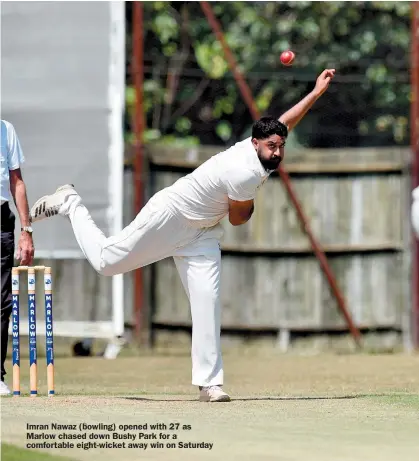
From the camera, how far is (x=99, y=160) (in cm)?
1264

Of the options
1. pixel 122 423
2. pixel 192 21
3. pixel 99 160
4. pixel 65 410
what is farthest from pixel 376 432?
pixel 192 21

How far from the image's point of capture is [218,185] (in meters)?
7.79

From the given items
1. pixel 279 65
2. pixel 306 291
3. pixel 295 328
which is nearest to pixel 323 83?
pixel 306 291

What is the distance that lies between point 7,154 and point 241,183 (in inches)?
61.3

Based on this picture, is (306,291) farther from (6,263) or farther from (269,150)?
(269,150)

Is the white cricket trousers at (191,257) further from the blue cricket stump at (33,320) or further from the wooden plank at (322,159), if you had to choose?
the wooden plank at (322,159)

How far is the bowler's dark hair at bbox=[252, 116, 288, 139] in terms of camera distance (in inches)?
305

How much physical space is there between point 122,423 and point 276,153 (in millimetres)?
1806

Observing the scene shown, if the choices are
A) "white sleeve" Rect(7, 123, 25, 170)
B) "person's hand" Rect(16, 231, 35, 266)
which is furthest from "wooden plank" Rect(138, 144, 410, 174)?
"person's hand" Rect(16, 231, 35, 266)

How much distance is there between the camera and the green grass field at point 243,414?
5996mm

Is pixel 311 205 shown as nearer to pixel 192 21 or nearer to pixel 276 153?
pixel 192 21

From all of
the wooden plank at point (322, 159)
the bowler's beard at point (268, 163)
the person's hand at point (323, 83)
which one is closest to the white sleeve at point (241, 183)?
the bowler's beard at point (268, 163)

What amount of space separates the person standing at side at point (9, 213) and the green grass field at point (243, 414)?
68 centimetres

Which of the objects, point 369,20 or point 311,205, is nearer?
point 311,205
